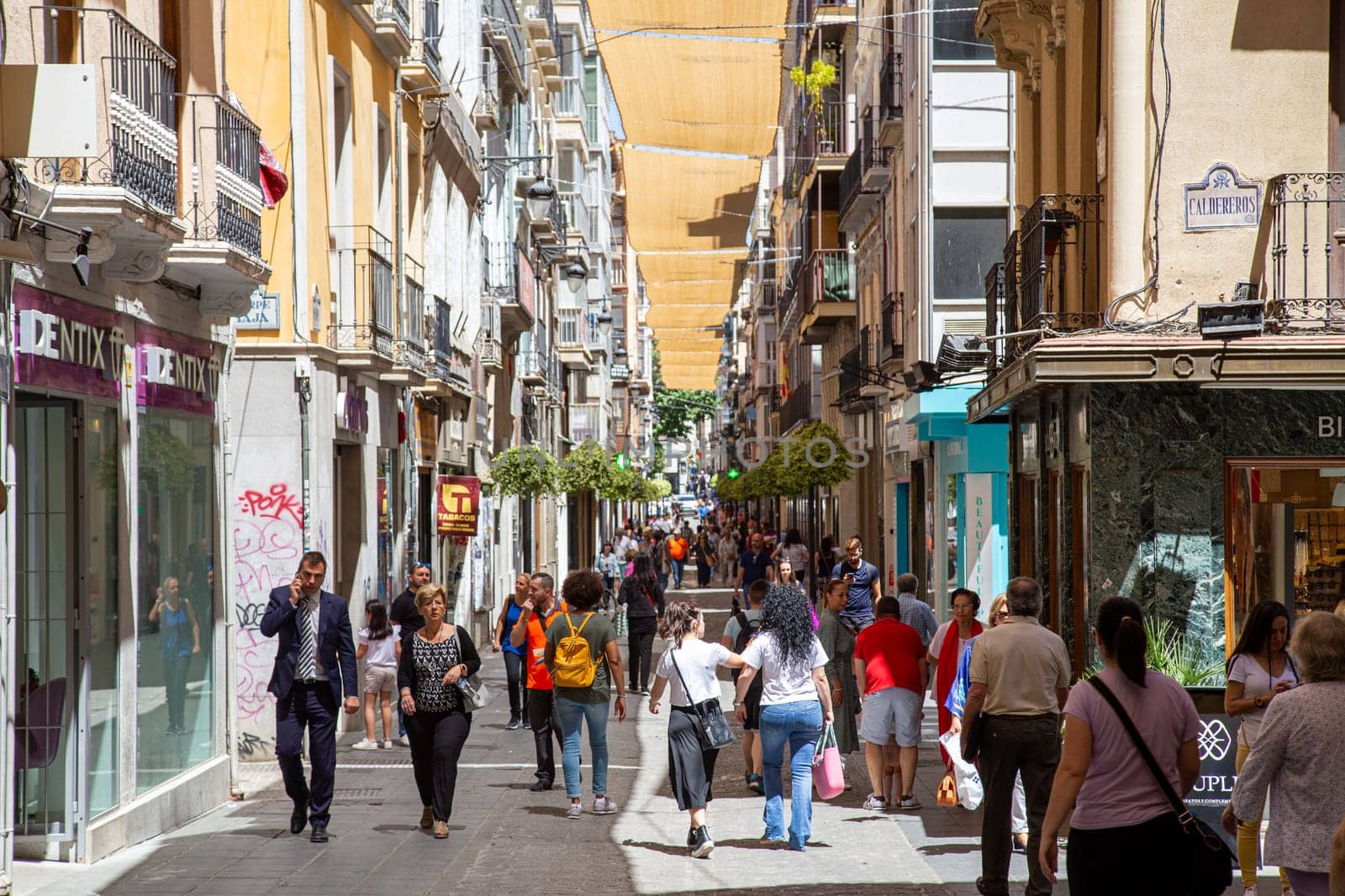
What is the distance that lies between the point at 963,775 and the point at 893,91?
786 inches

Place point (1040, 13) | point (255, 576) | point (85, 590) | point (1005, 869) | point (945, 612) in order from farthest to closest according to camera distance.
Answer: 1. point (945, 612)
2. point (255, 576)
3. point (1040, 13)
4. point (85, 590)
5. point (1005, 869)

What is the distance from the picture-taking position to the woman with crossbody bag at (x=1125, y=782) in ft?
22.1

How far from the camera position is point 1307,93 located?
1255cm

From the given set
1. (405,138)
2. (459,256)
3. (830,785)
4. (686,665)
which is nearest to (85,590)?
(686,665)

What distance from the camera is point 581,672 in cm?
1245

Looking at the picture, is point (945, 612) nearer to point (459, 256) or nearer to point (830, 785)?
point (459, 256)

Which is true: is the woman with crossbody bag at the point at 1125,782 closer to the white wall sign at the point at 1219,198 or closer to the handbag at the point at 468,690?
the handbag at the point at 468,690

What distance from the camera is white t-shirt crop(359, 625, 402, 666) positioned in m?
16.6

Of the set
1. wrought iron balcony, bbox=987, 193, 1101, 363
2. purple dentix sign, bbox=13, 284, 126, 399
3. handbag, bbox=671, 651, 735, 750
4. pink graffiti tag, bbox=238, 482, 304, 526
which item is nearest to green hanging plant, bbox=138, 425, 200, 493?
purple dentix sign, bbox=13, 284, 126, 399

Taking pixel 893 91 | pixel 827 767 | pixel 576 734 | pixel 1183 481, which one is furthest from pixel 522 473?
pixel 827 767

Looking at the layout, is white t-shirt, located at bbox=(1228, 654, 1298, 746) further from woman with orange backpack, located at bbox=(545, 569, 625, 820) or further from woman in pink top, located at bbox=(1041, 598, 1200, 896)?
woman with orange backpack, located at bbox=(545, 569, 625, 820)

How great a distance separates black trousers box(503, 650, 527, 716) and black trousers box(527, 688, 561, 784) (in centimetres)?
344

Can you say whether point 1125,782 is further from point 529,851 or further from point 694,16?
point 694,16

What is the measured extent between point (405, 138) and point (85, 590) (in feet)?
41.3
